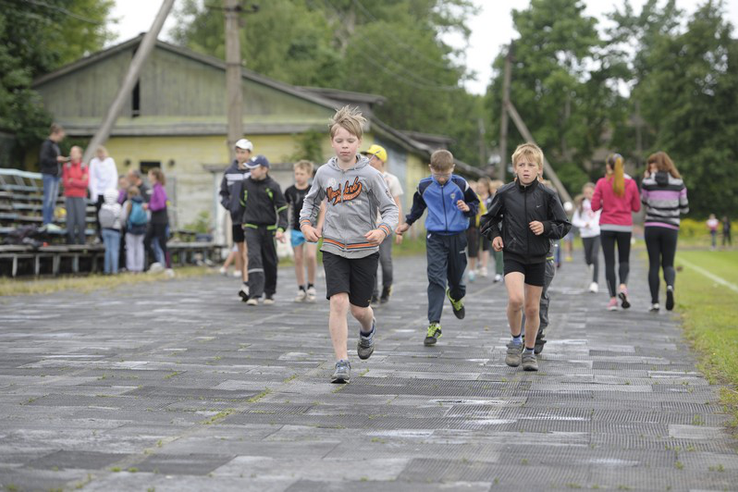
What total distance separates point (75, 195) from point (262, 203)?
7494 mm

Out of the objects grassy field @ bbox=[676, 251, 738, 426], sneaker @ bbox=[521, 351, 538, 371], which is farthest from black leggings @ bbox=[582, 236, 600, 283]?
sneaker @ bbox=[521, 351, 538, 371]

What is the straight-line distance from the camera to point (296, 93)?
35625 millimetres

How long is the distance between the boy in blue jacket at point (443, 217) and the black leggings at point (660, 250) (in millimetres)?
3785

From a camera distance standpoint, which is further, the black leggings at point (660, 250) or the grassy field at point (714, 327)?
the black leggings at point (660, 250)

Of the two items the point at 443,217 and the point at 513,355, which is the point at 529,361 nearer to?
the point at 513,355

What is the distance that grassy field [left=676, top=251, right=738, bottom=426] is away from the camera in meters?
7.57

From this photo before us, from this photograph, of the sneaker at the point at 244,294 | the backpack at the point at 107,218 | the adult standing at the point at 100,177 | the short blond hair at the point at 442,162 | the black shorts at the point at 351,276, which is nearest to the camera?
the black shorts at the point at 351,276

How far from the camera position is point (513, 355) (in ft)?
26.8

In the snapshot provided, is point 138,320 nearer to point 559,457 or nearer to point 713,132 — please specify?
point 559,457

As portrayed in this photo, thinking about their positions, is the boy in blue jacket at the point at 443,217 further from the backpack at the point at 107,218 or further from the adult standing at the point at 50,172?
the adult standing at the point at 50,172

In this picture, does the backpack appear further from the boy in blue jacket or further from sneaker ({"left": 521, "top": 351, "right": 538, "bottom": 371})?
sneaker ({"left": 521, "top": 351, "right": 538, "bottom": 371})

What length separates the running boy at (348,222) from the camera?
7.49 meters

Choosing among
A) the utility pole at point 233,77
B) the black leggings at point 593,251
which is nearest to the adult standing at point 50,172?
the utility pole at point 233,77

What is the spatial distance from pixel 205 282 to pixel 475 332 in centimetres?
853
